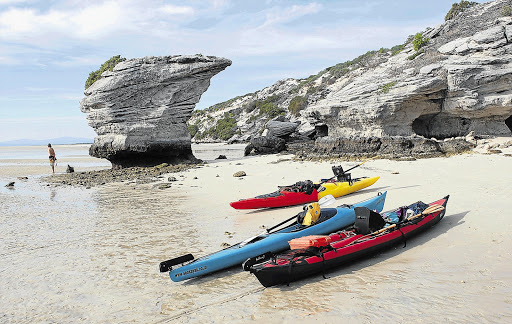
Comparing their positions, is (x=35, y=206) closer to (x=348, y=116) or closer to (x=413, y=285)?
(x=413, y=285)

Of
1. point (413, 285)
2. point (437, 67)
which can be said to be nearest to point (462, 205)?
point (413, 285)

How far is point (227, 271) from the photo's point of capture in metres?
5.75

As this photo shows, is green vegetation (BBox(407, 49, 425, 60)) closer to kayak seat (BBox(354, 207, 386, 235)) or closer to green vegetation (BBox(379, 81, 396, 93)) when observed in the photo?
green vegetation (BBox(379, 81, 396, 93))

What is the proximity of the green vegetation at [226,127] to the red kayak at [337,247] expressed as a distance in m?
49.4

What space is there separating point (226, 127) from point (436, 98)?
1722 inches

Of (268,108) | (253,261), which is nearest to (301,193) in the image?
(253,261)

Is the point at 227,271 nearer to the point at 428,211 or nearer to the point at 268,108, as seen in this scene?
the point at 428,211

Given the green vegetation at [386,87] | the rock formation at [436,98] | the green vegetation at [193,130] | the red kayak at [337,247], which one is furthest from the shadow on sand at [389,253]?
the green vegetation at [193,130]

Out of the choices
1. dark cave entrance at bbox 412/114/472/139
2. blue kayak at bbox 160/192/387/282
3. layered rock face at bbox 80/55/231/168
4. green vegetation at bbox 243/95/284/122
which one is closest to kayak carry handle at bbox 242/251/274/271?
blue kayak at bbox 160/192/387/282

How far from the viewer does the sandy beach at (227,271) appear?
4.25m

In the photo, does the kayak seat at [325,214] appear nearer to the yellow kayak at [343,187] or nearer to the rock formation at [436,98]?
the yellow kayak at [343,187]

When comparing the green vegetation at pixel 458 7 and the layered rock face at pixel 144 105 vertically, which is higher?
the green vegetation at pixel 458 7

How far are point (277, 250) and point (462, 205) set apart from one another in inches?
179

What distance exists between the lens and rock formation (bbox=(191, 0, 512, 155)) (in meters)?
16.8
